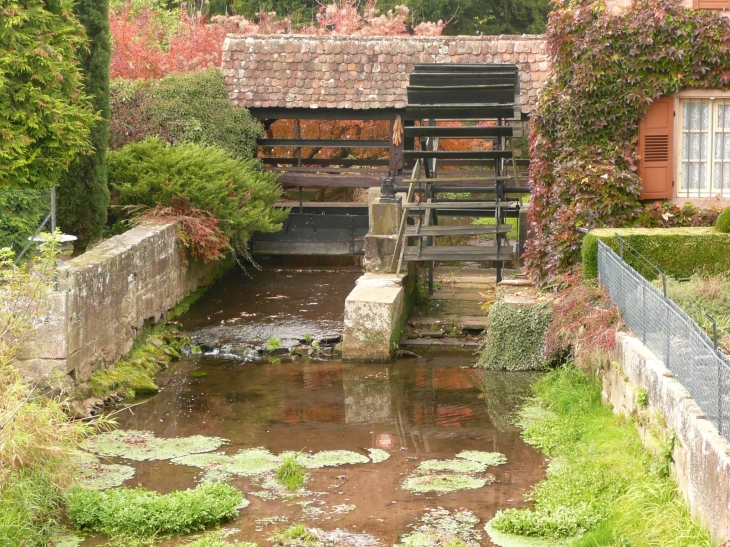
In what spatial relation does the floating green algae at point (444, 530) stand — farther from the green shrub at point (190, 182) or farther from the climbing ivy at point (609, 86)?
the green shrub at point (190, 182)

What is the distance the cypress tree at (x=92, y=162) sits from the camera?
1292cm

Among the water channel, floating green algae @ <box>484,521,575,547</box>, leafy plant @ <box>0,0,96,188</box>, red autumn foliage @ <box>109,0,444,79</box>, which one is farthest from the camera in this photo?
red autumn foliage @ <box>109,0,444,79</box>

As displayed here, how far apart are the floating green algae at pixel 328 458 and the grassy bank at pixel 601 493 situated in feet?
5.06

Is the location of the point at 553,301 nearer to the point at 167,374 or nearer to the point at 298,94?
the point at 167,374

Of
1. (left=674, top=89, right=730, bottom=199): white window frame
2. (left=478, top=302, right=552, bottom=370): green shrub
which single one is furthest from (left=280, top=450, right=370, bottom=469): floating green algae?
(left=674, top=89, right=730, bottom=199): white window frame

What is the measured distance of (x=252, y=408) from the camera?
10.2 metres

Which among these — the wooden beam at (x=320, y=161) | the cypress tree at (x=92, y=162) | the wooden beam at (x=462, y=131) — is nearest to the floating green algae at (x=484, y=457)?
the cypress tree at (x=92, y=162)

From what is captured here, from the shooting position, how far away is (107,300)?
11.1 meters

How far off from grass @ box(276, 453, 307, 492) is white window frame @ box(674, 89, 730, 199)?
6417mm

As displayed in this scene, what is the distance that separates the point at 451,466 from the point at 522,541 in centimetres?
164

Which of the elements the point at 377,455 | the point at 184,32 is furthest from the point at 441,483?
the point at 184,32

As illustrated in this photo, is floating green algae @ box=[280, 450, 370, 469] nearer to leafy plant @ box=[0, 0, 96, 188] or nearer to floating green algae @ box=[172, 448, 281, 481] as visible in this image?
floating green algae @ box=[172, 448, 281, 481]

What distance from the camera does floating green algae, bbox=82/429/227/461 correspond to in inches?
343

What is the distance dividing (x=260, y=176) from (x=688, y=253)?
7.76 m
